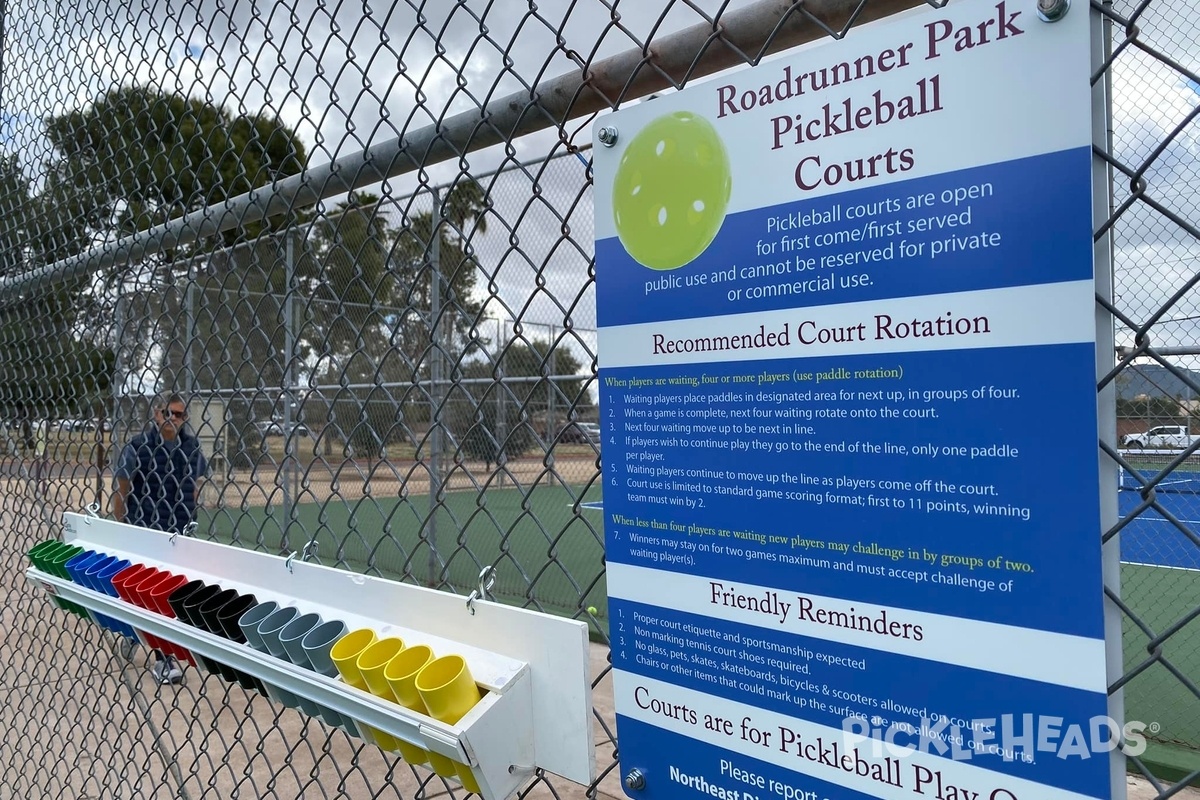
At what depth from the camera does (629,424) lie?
39.6 inches

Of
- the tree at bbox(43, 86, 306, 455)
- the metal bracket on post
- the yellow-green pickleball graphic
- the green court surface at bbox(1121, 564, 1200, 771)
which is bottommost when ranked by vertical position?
the green court surface at bbox(1121, 564, 1200, 771)

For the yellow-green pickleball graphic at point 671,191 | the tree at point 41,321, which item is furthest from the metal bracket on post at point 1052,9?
the tree at point 41,321

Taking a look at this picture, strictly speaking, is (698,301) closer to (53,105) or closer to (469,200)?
(53,105)

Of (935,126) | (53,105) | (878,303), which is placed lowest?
(878,303)

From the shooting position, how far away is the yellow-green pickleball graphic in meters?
0.91

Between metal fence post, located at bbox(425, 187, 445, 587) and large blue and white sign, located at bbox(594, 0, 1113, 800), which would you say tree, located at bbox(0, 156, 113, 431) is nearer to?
metal fence post, located at bbox(425, 187, 445, 587)

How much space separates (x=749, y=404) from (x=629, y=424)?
0.18 meters

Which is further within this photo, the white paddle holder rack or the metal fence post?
the metal fence post

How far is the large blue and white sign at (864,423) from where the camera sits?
69 centimetres

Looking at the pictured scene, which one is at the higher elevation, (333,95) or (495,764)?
(333,95)

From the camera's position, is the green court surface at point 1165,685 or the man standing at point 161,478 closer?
the man standing at point 161,478

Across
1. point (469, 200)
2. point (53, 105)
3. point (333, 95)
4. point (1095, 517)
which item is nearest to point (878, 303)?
point (1095, 517)

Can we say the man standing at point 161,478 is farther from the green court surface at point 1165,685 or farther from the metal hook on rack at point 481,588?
the green court surface at point 1165,685

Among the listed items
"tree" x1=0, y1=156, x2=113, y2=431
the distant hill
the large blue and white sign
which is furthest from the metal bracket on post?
"tree" x1=0, y1=156, x2=113, y2=431
